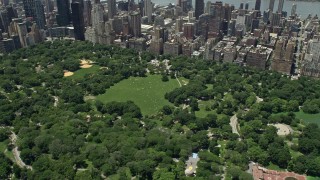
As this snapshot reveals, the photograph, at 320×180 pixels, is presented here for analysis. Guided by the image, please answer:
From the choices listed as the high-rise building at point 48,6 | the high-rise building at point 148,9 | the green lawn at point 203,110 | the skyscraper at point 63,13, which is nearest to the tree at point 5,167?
the green lawn at point 203,110

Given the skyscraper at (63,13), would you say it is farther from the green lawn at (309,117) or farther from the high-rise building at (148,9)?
the green lawn at (309,117)

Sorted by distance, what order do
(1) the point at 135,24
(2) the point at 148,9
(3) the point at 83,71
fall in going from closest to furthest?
1. (3) the point at 83,71
2. (1) the point at 135,24
3. (2) the point at 148,9

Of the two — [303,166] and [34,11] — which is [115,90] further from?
[34,11]

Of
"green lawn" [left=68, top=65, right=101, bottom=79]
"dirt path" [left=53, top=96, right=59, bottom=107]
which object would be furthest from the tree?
"green lawn" [left=68, top=65, right=101, bottom=79]

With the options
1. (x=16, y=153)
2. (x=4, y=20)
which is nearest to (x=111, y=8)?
(x=4, y=20)

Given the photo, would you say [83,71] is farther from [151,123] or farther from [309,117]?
[309,117]

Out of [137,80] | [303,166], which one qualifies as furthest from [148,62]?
[303,166]
